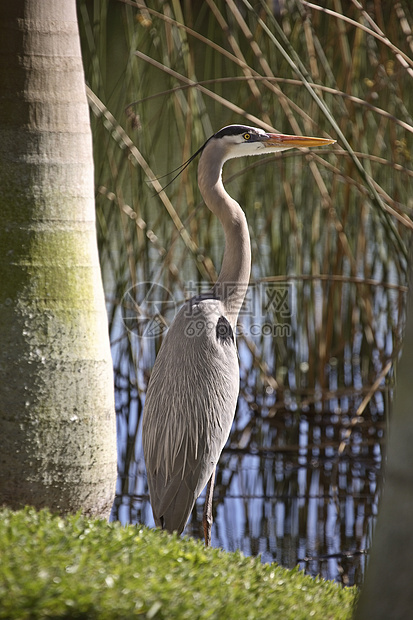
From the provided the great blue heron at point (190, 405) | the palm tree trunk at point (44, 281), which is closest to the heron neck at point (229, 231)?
the great blue heron at point (190, 405)

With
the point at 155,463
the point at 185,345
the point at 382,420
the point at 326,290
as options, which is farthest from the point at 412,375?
the point at 382,420

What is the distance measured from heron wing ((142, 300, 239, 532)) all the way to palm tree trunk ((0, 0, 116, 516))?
0.80 ft

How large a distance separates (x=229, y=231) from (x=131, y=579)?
1.61 meters

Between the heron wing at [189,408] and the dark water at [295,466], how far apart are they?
782mm

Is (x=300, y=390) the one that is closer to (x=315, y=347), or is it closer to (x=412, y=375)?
(x=315, y=347)

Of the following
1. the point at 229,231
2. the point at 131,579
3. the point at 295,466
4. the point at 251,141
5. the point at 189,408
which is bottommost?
the point at 295,466

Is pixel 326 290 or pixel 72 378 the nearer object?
pixel 72 378

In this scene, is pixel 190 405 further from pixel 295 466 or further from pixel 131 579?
pixel 295 466

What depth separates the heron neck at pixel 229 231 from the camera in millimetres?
3078

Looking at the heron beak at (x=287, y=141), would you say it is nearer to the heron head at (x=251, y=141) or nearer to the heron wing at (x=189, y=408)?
the heron head at (x=251, y=141)

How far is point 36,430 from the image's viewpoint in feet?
9.04

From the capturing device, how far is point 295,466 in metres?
4.44

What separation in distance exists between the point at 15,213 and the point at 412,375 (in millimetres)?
1821

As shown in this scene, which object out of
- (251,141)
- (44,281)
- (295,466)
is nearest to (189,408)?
(44,281)
